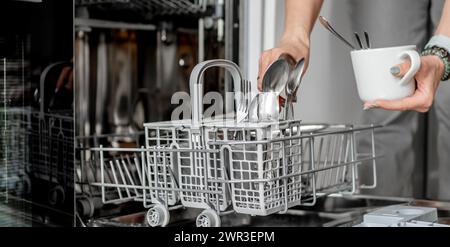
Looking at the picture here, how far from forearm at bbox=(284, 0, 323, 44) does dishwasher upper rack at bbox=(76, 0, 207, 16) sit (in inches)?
15.2

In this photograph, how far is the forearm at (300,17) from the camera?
952 mm

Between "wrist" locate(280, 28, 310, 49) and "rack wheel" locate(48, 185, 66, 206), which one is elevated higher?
"wrist" locate(280, 28, 310, 49)

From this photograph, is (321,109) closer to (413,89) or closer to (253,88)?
(253,88)

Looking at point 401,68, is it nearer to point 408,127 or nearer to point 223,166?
point 223,166

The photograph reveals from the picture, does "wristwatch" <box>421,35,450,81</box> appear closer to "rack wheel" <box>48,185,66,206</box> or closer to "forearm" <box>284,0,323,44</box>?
"forearm" <box>284,0,323,44</box>

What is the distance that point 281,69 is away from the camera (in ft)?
2.64

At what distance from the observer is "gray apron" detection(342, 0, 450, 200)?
132 cm

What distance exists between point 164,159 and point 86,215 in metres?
0.25

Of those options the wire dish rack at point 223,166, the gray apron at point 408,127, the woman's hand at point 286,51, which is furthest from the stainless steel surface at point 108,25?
the wire dish rack at point 223,166

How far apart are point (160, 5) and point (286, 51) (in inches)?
21.5

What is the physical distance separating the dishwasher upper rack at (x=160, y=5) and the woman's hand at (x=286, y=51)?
44 cm

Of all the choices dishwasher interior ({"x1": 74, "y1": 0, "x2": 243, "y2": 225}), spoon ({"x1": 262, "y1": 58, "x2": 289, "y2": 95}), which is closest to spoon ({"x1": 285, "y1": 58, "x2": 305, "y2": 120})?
spoon ({"x1": 262, "y1": 58, "x2": 289, "y2": 95})

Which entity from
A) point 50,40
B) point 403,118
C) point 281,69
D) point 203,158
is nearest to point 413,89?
point 281,69

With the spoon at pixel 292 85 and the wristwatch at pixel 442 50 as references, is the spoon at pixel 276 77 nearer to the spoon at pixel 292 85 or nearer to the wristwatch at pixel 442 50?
the spoon at pixel 292 85
